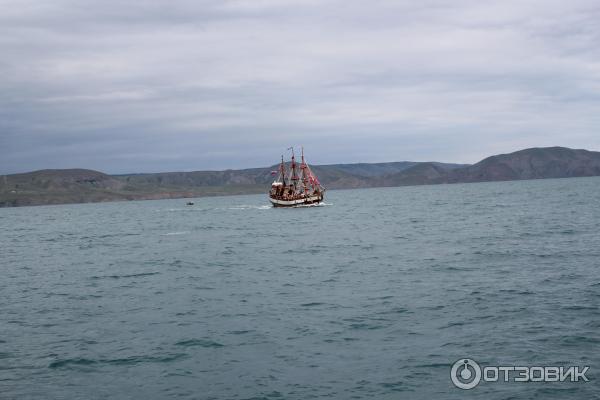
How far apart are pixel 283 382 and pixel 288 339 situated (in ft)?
14.8

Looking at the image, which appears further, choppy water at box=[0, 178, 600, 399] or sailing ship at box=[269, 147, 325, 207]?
sailing ship at box=[269, 147, 325, 207]

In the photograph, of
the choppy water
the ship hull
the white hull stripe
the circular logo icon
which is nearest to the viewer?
the circular logo icon

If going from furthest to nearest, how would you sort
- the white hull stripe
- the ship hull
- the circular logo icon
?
the ship hull → the white hull stripe → the circular logo icon

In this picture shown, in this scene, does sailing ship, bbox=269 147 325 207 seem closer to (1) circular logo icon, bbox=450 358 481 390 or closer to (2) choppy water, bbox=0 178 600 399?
(2) choppy water, bbox=0 178 600 399

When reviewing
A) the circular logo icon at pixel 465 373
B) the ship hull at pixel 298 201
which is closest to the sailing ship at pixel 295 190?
the ship hull at pixel 298 201

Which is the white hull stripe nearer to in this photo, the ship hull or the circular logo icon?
the ship hull

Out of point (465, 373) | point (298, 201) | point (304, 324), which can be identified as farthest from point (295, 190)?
point (465, 373)

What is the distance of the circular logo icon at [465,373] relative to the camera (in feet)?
56.5

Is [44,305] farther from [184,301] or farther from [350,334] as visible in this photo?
[350,334]

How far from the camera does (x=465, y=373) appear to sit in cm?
1802

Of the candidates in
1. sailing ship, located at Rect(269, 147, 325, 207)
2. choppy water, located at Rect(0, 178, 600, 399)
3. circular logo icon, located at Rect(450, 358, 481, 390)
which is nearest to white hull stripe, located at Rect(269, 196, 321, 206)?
sailing ship, located at Rect(269, 147, 325, 207)

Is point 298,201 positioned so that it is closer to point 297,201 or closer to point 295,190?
point 297,201

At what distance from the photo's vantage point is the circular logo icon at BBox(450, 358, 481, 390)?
17.2 meters

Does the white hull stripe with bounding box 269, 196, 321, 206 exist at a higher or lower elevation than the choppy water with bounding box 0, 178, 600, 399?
higher
